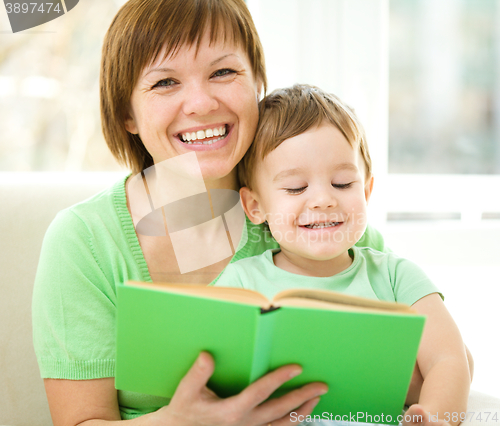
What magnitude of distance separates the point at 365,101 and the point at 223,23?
1279 millimetres

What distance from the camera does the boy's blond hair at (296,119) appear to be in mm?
1209

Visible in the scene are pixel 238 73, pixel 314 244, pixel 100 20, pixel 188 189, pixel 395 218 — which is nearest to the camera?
pixel 314 244

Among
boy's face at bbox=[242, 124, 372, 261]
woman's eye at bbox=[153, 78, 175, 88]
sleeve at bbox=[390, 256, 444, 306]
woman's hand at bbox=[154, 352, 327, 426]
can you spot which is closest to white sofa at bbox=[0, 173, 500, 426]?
woman's eye at bbox=[153, 78, 175, 88]

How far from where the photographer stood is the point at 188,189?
4.59 ft

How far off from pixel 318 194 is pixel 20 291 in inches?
35.5

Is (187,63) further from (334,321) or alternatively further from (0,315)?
(0,315)

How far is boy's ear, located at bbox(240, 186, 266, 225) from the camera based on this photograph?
1329 millimetres

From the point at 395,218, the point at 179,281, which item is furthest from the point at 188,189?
the point at 395,218

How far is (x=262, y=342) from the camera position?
0.79 metres

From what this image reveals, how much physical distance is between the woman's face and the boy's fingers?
1.83 ft

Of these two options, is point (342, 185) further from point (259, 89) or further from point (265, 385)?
point (265, 385)

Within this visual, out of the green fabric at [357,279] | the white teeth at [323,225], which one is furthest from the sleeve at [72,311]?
the white teeth at [323,225]

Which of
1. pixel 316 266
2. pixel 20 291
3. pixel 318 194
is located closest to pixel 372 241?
pixel 316 266

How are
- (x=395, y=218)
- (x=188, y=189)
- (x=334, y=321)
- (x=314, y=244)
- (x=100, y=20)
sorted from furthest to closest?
(x=395, y=218)
(x=100, y=20)
(x=188, y=189)
(x=314, y=244)
(x=334, y=321)
